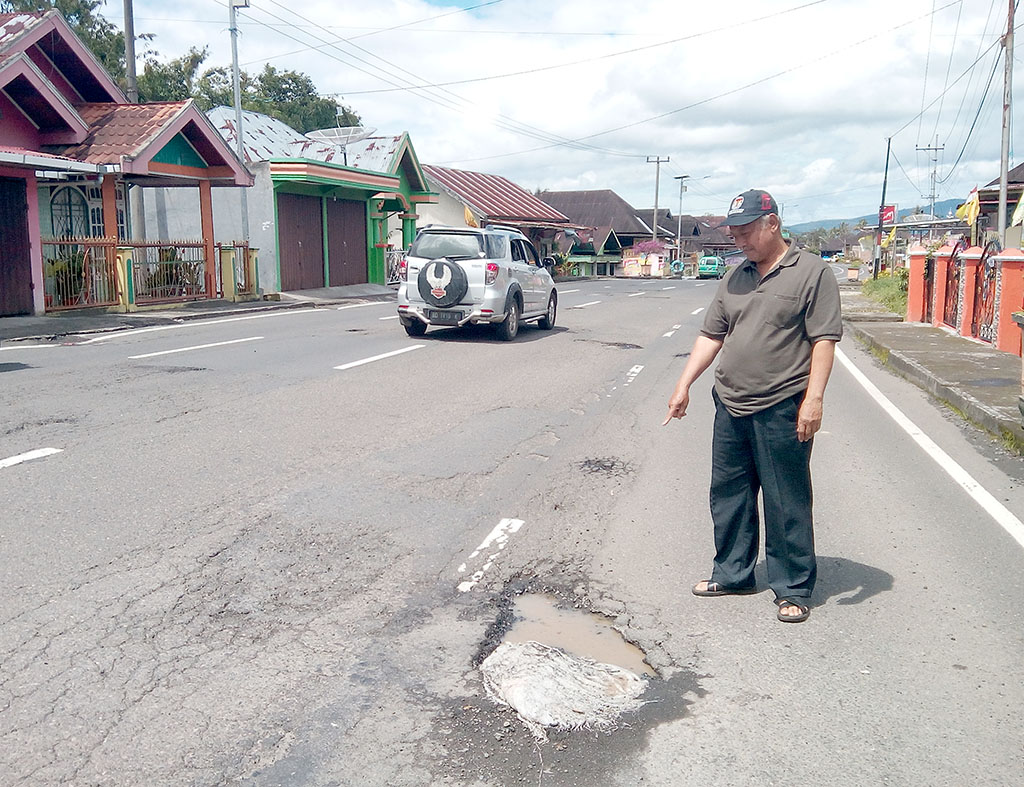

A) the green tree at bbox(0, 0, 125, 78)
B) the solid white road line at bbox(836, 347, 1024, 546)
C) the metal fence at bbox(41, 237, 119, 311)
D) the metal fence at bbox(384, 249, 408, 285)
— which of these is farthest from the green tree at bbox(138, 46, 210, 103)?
the solid white road line at bbox(836, 347, 1024, 546)

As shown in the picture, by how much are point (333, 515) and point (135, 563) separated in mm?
1234

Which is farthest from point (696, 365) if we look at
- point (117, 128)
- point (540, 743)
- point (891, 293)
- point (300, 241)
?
point (891, 293)

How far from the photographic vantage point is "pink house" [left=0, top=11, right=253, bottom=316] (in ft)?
59.6

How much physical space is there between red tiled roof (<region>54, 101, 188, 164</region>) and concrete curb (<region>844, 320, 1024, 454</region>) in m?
14.8

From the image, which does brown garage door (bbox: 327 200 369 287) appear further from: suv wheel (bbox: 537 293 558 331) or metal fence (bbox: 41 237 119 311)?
suv wheel (bbox: 537 293 558 331)

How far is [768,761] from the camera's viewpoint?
310 centimetres

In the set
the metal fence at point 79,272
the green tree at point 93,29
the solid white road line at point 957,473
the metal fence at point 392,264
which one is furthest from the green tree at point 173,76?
the solid white road line at point 957,473

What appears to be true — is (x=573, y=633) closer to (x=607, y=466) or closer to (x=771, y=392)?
(x=771, y=392)

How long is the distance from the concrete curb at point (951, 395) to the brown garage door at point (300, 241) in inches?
725

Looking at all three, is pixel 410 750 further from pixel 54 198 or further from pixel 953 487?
pixel 54 198

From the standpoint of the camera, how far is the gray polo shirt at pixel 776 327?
165 inches

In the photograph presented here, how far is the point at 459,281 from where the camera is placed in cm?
1449

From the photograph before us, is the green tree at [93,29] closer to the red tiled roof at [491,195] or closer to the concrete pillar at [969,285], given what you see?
the red tiled roof at [491,195]

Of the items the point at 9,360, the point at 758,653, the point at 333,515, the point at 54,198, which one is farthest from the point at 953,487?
the point at 54,198
